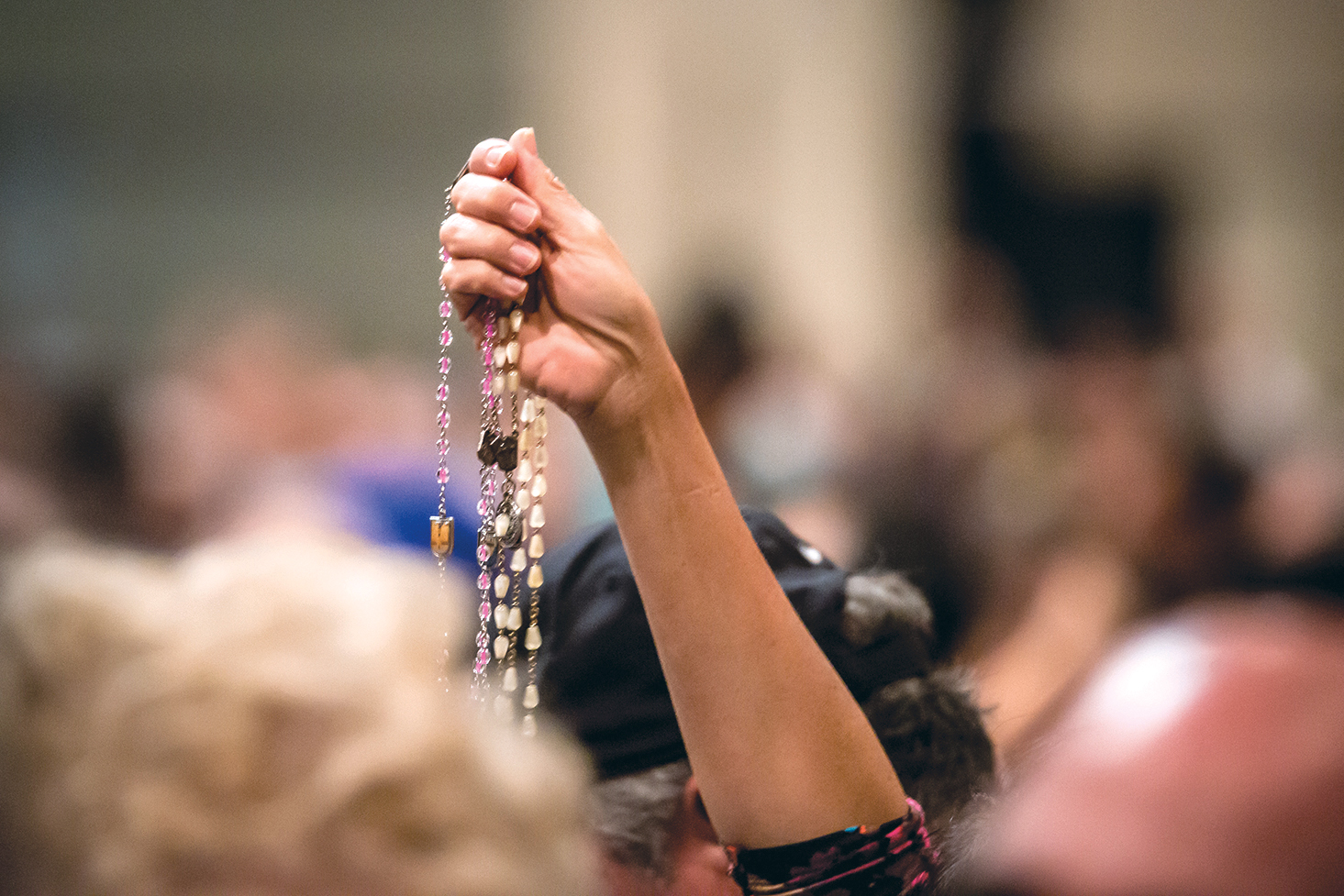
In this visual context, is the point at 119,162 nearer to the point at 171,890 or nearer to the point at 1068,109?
the point at 1068,109

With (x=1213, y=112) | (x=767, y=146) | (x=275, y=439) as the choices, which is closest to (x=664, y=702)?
(x=275, y=439)

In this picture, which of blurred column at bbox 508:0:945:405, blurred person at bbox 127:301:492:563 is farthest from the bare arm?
blurred column at bbox 508:0:945:405

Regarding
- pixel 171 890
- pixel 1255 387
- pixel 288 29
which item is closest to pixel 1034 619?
pixel 171 890

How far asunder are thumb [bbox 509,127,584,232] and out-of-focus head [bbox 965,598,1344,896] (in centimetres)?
52

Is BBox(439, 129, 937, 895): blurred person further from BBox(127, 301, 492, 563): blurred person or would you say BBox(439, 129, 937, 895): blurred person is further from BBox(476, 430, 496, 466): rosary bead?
BBox(127, 301, 492, 563): blurred person

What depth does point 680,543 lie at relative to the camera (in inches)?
34.7

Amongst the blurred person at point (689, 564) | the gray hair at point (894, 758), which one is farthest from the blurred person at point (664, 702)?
the blurred person at point (689, 564)

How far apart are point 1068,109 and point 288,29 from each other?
3746mm

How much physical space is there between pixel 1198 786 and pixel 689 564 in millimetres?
411

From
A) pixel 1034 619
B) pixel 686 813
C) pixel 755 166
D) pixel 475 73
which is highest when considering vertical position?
pixel 475 73

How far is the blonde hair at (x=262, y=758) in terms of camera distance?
2.15 feet

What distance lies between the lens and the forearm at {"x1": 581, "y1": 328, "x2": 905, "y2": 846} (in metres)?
0.88

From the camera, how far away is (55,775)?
2.27ft

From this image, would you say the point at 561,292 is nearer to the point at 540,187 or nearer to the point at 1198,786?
the point at 540,187
